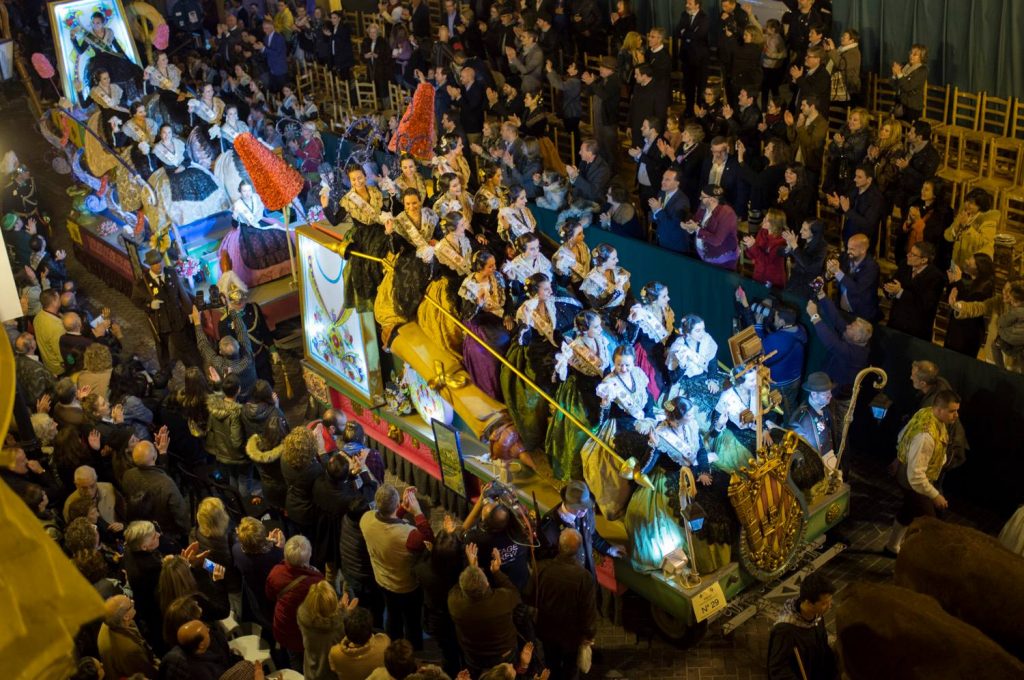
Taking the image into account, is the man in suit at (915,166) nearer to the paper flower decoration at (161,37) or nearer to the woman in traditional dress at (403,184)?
the woman in traditional dress at (403,184)

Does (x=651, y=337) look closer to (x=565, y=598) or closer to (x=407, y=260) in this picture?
(x=407, y=260)

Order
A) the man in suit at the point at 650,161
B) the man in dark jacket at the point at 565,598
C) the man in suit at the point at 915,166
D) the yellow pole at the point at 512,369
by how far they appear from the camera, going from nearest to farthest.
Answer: the man in dark jacket at the point at 565,598 → the yellow pole at the point at 512,369 → the man in suit at the point at 915,166 → the man in suit at the point at 650,161

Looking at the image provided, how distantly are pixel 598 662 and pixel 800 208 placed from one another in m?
4.84

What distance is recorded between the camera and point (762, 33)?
12.7m

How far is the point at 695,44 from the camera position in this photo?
13.0 meters

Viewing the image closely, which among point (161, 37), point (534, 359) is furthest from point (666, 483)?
point (161, 37)

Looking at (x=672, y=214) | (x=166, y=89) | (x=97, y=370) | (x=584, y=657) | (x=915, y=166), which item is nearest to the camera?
→ (x=584, y=657)

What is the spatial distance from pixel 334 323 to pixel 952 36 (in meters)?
7.20

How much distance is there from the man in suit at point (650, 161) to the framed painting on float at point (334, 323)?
355cm

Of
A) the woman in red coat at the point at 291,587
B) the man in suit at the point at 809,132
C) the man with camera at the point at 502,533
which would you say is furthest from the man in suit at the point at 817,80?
the woman in red coat at the point at 291,587

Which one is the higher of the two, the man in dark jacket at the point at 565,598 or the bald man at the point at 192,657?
the bald man at the point at 192,657

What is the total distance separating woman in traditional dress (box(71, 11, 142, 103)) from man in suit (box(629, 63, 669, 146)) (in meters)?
6.32

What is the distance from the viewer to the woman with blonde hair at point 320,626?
6113mm

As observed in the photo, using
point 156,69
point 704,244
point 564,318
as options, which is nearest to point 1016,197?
point 704,244
